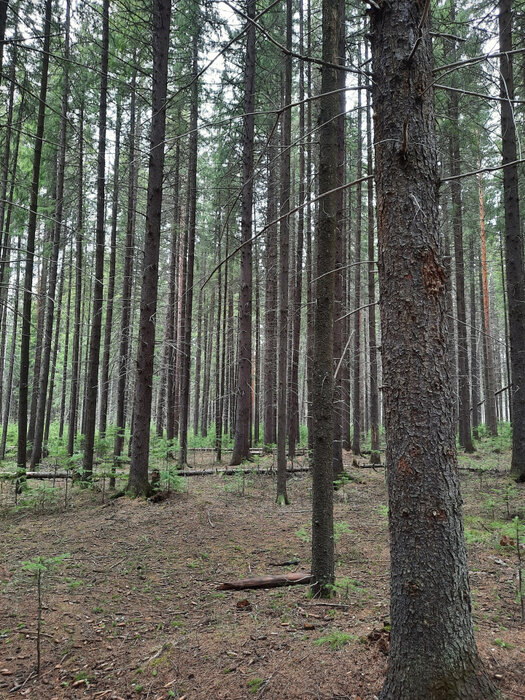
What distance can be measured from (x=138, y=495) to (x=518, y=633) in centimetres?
714

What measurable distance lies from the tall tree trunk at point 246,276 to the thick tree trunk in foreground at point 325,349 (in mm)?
7595

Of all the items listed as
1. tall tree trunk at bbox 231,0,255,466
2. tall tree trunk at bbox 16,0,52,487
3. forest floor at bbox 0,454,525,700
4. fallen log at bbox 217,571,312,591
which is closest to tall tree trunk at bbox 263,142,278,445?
tall tree trunk at bbox 231,0,255,466

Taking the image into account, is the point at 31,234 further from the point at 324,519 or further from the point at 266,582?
the point at 324,519

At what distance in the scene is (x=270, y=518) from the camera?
7.73m

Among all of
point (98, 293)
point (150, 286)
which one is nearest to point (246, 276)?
point (150, 286)

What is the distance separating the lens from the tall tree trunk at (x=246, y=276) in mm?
12289

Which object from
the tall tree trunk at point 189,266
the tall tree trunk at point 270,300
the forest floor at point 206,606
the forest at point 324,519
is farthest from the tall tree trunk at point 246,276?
the forest floor at point 206,606

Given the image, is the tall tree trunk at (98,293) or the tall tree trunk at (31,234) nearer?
the tall tree trunk at (31,234)

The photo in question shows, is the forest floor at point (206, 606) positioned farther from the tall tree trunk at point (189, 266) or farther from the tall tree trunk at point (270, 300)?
the tall tree trunk at point (270, 300)

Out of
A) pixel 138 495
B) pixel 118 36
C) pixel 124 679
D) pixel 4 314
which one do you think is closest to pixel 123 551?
pixel 138 495

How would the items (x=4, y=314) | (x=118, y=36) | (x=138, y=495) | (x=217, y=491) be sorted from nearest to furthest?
(x=138, y=495), (x=217, y=491), (x=118, y=36), (x=4, y=314)

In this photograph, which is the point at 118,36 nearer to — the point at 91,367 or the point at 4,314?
the point at 91,367

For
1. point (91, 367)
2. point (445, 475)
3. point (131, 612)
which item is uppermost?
point (91, 367)

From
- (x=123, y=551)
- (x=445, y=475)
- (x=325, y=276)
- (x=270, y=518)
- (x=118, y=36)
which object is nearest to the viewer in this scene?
(x=445, y=475)
